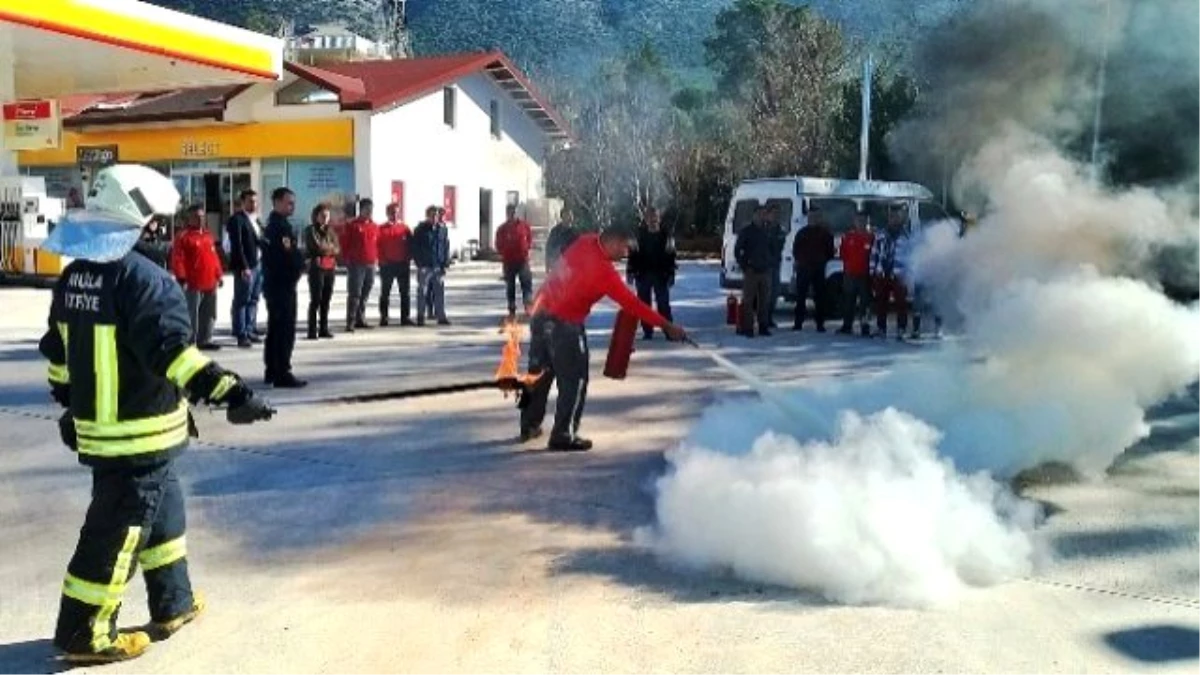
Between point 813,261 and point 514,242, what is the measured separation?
3.64 m

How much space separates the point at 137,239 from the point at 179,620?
4.55 feet

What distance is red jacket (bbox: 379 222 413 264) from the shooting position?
45.2ft

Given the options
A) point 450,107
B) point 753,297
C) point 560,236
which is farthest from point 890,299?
point 450,107

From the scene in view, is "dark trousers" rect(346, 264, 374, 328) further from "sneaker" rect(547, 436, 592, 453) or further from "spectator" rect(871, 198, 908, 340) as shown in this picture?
"sneaker" rect(547, 436, 592, 453)

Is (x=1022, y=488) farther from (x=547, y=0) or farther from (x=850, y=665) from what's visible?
(x=547, y=0)

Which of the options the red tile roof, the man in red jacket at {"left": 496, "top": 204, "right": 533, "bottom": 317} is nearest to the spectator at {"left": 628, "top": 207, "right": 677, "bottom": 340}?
the man in red jacket at {"left": 496, "top": 204, "right": 533, "bottom": 317}

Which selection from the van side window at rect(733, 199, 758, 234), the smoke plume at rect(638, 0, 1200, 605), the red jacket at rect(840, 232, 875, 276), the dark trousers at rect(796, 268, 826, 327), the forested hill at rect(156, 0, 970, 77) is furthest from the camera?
the van side window at rect(733, 199, 758, 234)

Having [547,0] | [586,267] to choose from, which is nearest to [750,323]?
[586,267]

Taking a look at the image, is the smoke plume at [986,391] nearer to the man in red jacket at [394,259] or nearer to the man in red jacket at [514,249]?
the man in red jacket at [514,249]

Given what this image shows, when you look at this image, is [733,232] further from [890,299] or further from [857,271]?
[890,299]

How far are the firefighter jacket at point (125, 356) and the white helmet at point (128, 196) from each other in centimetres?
14

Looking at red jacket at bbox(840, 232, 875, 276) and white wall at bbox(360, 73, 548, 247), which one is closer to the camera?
red jacket at bbox(840, 232, 875, 276)

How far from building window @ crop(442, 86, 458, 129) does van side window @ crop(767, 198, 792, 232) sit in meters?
17.3

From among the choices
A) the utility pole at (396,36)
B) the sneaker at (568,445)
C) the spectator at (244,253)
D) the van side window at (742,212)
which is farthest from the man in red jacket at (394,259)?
the utility pole at (396,36)
